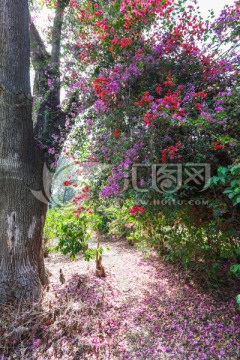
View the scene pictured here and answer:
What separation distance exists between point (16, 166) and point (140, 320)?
→ 239 centimetres

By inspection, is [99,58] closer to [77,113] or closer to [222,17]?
[77,113]

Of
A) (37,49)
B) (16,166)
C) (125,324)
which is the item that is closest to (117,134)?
(16,166)

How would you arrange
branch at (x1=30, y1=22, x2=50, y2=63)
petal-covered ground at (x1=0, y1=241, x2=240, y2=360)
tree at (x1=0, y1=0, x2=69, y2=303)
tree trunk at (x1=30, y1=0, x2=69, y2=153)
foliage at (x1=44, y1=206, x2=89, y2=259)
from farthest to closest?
branch at (x1=30, y1=22, x2=50, y2=63) → foliage at (x1=44, y1=206, x2=89, y2=259) → tree trunk at (x1=30, y1=0, x2=69, y2=153) → tree at (x1=0, y1=0, x2=69, y2=303) → petal-covered ground at (x1=0, y1=241, x2=240, y2=360)

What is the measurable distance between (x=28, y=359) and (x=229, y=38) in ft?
14.4

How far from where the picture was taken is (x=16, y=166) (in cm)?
266

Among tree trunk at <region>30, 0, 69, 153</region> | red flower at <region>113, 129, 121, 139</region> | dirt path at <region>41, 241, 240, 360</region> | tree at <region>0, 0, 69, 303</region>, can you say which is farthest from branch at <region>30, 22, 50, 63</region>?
dirt path at <region>41, 241, 240, 360</region>

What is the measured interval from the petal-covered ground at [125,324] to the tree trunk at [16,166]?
413 millimetres

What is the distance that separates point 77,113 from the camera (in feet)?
11.0

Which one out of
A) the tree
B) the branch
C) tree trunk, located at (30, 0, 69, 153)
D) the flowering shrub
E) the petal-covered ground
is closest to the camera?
the petal-covered ground

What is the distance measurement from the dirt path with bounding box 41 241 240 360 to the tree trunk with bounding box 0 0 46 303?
532mm

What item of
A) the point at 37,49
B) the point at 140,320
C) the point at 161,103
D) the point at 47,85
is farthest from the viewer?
the point at 37,49

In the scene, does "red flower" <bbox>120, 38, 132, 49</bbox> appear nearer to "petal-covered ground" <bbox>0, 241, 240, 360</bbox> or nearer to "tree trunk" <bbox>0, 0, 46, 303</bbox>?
"tree trunk" <bbox>0, 0, 46, 303</bbox>

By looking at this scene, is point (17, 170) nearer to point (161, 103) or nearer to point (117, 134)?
point (117, 134)

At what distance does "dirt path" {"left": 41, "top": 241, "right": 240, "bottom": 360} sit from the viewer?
199 centimetres
